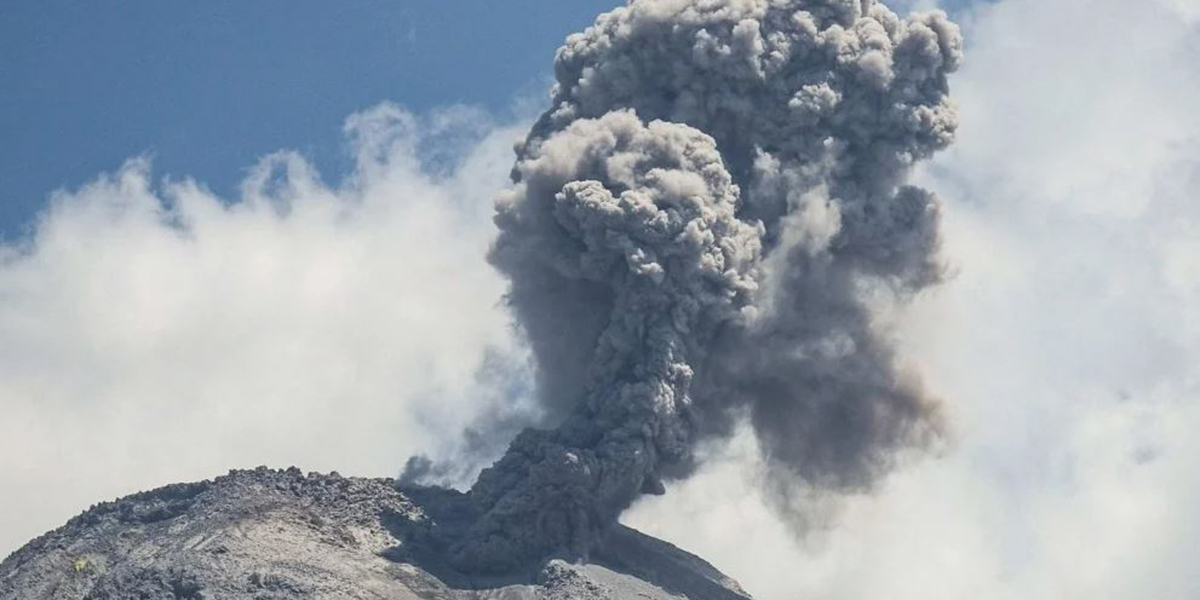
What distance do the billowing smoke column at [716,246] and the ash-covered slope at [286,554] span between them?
2.56m

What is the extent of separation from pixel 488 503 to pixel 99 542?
1496cm

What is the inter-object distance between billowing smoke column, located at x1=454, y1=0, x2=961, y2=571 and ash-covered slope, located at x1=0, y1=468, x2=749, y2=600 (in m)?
2.56

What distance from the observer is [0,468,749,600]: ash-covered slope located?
157 m

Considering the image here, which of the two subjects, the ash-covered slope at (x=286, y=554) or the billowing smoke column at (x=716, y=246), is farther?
the billowing smoke column at (x=716, y=246)

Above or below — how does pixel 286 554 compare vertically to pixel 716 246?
below

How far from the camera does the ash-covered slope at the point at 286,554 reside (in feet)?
514

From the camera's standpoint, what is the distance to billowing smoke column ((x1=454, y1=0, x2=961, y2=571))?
527ft

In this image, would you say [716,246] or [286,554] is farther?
[716,246]

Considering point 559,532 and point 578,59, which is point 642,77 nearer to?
point 578,59

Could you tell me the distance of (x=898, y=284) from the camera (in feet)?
551

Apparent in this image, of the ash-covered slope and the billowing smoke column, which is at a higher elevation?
the billowing smoke column

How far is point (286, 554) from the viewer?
6280 inches

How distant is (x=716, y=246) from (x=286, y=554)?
784 inches

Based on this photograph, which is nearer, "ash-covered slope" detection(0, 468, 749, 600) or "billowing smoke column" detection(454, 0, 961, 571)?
"ash-covered slope" detection(0, 468, 749, 600)
